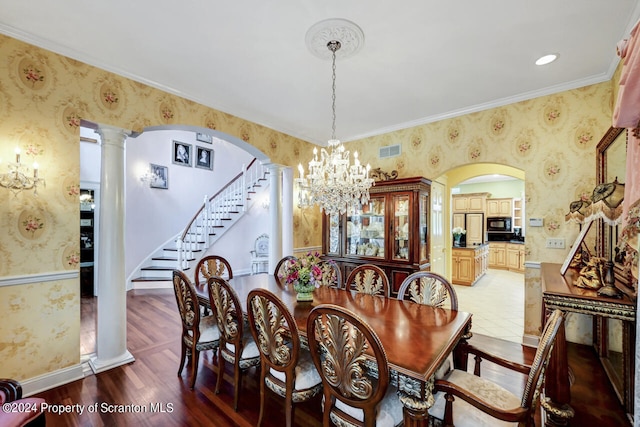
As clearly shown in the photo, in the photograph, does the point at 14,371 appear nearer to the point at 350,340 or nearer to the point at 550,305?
the point at 350,340

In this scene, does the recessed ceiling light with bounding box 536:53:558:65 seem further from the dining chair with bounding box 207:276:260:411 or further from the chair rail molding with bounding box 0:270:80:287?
the chair rail molding with bounding box 0:270:80:287

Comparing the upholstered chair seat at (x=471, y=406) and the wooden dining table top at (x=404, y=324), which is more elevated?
the wooden dining table top at (x=404, y=324)

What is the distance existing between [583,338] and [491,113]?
2739 mm

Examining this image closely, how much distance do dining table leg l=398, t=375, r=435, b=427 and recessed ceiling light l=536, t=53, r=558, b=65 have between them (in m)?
2.90

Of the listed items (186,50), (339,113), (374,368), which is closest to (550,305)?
(374,368)

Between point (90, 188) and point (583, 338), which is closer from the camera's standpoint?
point (583, 338)

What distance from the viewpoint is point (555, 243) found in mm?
2988

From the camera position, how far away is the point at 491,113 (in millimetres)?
3344

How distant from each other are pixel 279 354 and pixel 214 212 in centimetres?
568

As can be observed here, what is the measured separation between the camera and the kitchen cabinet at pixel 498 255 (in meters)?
7.88

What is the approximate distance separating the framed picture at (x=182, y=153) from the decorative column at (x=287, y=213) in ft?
12.1

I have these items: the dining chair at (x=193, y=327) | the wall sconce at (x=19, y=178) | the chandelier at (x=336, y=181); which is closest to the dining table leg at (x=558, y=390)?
the chandelier at (x=336, y=181)

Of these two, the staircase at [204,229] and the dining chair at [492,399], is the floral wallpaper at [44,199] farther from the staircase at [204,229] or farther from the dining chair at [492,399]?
the staircase at [204,229]

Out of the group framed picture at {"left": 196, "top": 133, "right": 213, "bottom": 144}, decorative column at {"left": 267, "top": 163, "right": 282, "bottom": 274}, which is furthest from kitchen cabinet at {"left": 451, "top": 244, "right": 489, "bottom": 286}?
framed picture at {"left": 196, "top": 133, "right": 213, "bottom": 144}
